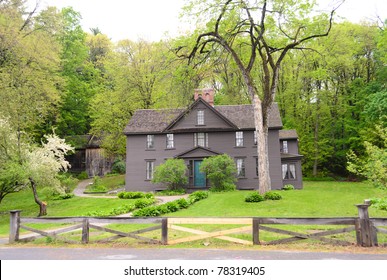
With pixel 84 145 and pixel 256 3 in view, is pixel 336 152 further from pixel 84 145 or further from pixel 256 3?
pixel 84 145

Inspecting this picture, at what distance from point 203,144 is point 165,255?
965 inches

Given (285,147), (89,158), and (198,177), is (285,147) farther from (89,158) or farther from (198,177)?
(89,158)

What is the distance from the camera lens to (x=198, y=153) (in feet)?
104

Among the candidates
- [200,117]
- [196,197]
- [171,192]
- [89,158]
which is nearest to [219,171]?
[171,192]

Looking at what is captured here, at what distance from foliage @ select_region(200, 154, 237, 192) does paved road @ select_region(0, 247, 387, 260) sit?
19.1m

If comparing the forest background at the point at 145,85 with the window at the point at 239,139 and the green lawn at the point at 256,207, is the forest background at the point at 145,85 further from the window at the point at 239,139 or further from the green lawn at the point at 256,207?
the green lawn at the point at 256,207

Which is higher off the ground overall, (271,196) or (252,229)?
(271,196)

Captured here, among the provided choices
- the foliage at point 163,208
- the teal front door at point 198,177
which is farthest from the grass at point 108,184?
the foliage at point 163,208

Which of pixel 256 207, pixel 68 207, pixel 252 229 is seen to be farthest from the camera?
pixel 68 207

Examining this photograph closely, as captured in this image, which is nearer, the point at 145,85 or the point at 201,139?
the point at 201,139

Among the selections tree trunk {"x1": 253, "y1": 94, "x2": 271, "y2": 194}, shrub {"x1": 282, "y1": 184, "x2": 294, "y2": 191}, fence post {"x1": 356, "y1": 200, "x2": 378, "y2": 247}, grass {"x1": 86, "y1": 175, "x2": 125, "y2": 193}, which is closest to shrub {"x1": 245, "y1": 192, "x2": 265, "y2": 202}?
tree trunk {"x1": 253, "y1": 94, "x2": 271, "y2": 194}

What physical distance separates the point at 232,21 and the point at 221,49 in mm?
2510

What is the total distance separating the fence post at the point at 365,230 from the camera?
352 inches

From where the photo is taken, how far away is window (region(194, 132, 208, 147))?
1288 inches
